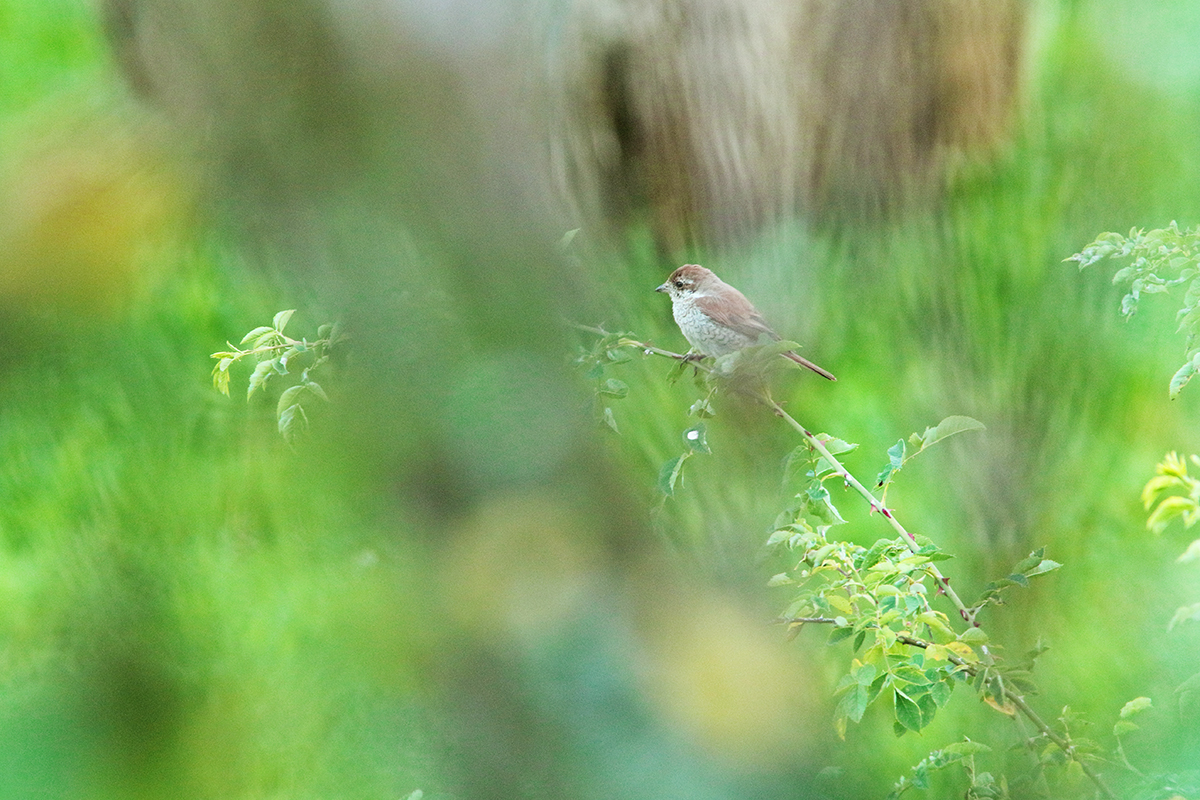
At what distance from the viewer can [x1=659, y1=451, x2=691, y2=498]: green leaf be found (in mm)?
296

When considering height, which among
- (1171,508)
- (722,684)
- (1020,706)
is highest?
(722,684)

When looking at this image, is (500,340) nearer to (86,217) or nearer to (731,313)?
(86,217)

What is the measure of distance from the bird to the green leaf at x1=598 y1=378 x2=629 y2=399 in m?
0.22

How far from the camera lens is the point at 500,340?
0.20 meters

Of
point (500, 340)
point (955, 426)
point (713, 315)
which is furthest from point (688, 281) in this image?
point (500, 340)

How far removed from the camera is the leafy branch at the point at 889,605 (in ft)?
1.97

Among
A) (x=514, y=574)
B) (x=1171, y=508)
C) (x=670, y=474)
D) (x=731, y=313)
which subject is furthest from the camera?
(x=731, y=313)

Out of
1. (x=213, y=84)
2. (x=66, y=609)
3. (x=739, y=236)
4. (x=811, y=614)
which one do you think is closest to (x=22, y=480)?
(x=66, y=609)

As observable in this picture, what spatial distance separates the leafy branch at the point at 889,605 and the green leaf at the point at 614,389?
0.17 meters

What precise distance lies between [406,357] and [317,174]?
0.04 metres

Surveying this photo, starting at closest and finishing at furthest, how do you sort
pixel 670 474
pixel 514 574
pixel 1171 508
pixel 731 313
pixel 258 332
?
pixel 514 574 < pixel 670 474 < pixel 1171 508 < pixel 258 332 < pixel 731 313

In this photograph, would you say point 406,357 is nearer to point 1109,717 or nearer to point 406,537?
point 406,537

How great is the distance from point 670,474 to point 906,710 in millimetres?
390

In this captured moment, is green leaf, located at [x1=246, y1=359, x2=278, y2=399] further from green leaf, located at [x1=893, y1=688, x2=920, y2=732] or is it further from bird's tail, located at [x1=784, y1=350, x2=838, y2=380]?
green leaf, located at [x1=893, y1=688, x2=920, y2=732]
